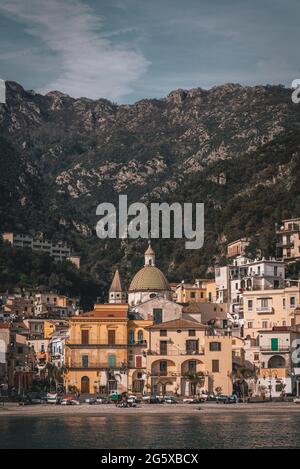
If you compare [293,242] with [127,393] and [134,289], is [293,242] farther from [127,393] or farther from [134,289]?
[127,393]

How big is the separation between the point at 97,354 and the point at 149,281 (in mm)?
22447

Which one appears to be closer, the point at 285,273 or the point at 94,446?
the point at 94,446

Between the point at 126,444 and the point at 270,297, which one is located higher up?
the point at 270,297

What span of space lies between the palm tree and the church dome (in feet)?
79.4

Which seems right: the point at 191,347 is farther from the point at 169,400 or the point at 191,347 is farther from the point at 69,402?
the point at 69,402

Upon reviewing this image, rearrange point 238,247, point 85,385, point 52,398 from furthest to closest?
1. point 238,247
2. point 85,385
3. point 52,398

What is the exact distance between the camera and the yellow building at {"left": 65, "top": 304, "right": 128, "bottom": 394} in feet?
417

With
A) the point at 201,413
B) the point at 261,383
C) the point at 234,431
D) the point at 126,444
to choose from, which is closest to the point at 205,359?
the point at 261,383

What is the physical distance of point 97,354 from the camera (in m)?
127

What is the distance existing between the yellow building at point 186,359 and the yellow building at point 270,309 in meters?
13.9

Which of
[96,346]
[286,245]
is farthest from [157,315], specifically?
[286,245]

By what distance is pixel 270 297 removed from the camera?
140375 mm

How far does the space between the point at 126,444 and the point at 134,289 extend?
70.3 metres

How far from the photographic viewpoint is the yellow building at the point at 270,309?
138875 mm
